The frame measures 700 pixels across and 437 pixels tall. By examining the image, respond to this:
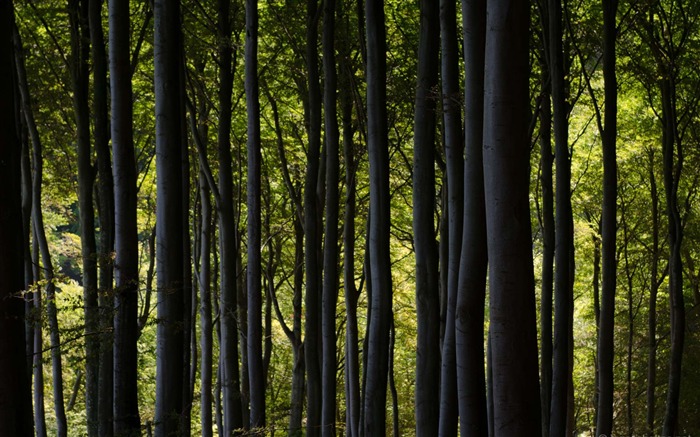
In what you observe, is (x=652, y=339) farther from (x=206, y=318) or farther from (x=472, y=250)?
(x=472, y=250)

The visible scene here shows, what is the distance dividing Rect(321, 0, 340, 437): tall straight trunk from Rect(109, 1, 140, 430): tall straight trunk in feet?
10.9

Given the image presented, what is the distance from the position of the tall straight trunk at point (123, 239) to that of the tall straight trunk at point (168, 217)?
0.25 m

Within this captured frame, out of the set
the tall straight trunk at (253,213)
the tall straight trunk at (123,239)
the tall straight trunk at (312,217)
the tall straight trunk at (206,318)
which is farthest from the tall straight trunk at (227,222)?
the tall straight trunk at (123,239)

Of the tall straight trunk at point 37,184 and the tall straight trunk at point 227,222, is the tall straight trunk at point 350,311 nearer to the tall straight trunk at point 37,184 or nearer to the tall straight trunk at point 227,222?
the tall straight trunk at point 227,222

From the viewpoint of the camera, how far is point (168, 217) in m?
7.41

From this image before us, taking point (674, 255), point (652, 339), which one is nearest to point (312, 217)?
point (674, 255)

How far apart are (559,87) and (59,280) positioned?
19.4 feet

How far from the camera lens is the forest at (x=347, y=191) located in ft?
14.9

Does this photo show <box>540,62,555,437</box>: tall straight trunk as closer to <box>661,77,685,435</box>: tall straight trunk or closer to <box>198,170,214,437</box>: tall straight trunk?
<box>661,77,685,435</box>: tall straight trunk

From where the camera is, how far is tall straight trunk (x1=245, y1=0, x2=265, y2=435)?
995 cm


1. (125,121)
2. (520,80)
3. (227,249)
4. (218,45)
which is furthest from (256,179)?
(520,80)

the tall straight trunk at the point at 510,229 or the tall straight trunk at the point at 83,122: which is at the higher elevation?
the tall straight trunk at the point at 83,122

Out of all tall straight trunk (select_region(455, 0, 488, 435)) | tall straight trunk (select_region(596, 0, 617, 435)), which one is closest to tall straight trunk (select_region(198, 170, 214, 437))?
tall straight trunk (select_region(596, 0, 617, 435))

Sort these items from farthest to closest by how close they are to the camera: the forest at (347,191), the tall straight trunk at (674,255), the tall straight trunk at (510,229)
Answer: the tall straight trunk at (674,255)
the forest at (347,191)
the tall straight trunk at (510,229)
